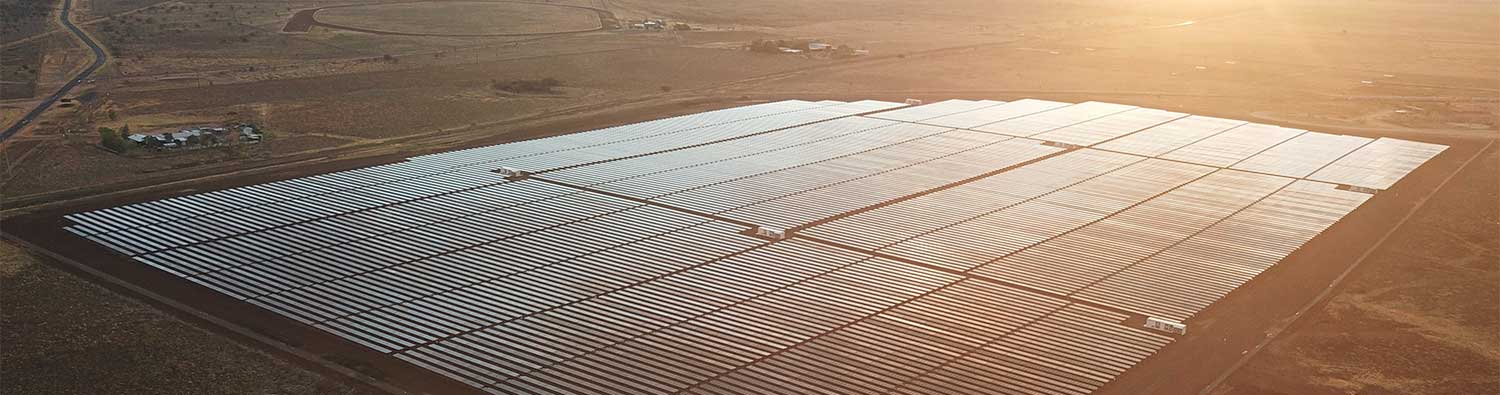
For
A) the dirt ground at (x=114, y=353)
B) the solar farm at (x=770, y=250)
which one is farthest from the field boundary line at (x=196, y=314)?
the solar farm at (x=770, y=250)

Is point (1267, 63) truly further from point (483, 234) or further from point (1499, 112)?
point (483, 234)

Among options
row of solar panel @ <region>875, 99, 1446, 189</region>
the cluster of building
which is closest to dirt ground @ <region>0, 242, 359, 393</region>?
the cluster of building

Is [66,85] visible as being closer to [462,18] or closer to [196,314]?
[462,18]

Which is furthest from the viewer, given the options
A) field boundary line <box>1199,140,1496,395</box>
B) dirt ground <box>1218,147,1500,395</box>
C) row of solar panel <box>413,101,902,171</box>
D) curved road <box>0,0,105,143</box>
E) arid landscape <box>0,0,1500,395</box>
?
curved road <box>0,0,105,143</box>

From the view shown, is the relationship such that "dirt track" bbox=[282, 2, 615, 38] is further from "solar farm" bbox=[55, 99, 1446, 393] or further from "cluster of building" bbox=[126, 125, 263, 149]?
"solar farm" bbox=[55, 99, 1446, 393]

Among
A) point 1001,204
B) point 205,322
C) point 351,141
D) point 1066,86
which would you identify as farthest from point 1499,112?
point 205,322
